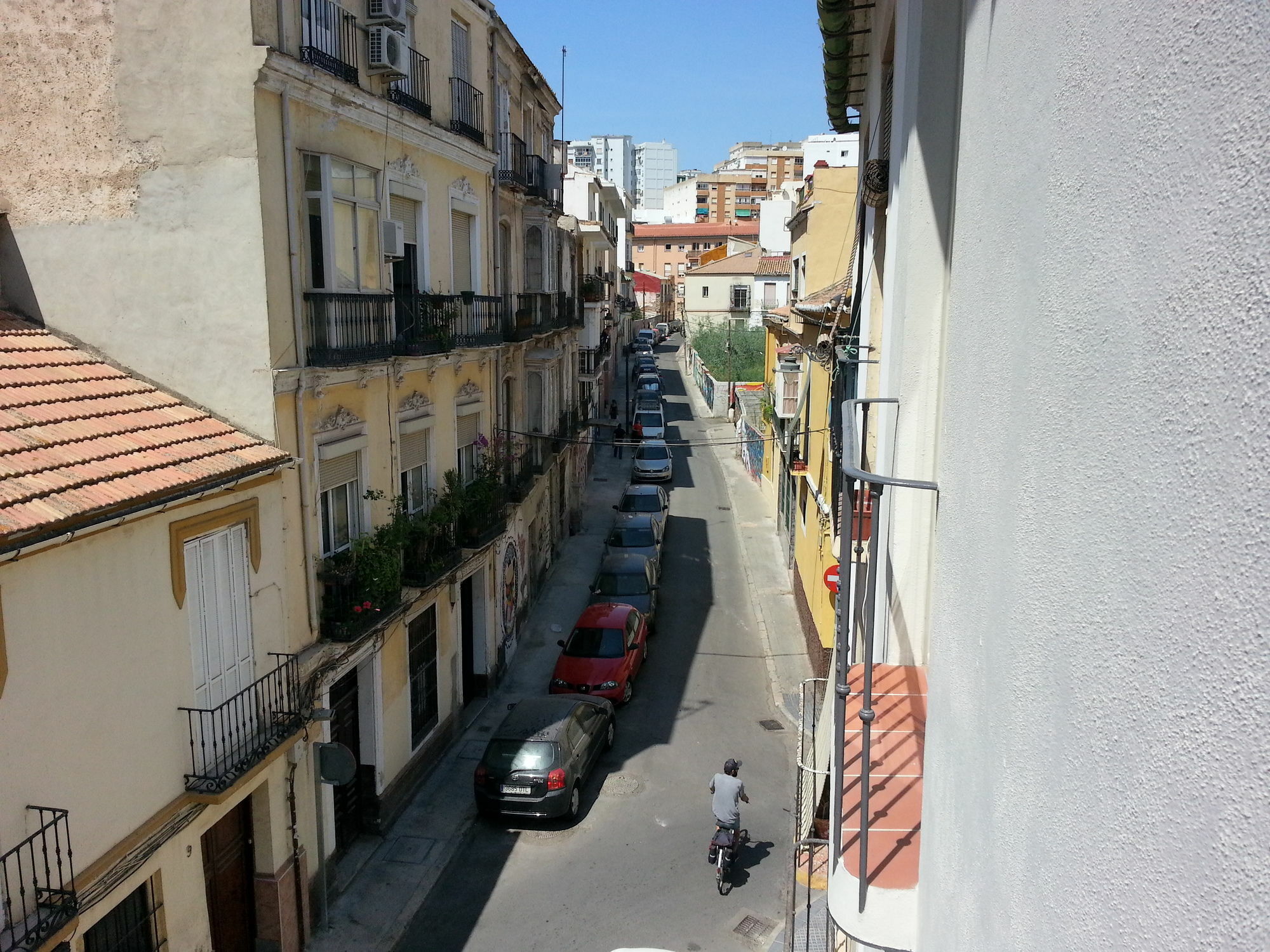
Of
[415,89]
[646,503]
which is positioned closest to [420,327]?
[415,89]

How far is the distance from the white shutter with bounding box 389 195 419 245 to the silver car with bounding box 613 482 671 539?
605 inches

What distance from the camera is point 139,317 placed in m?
10.6

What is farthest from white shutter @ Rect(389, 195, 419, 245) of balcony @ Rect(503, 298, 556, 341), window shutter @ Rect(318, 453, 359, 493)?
balcony @ Rect(503, 298, 556, 341)

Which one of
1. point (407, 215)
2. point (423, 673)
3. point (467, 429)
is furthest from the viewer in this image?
point (467, 429)

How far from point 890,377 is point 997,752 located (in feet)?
13.6

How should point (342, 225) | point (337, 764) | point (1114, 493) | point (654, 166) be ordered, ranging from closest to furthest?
point (1114, 493) → point (337, 764) → point (342, 225) → point (654, 166)

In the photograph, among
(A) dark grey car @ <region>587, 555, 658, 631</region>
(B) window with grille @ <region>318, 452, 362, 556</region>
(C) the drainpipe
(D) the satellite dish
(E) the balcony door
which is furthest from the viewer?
(A) dark grey car @ <region>587, 555, 658, 631</region>

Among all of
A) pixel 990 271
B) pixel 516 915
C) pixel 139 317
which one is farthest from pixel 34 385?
pixel 990 271

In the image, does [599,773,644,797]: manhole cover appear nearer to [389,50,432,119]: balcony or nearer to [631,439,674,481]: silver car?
[389,50,432,119]: balcony

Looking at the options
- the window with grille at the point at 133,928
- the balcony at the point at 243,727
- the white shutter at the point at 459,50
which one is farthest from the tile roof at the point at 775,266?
the window with grille at the point at 133,928

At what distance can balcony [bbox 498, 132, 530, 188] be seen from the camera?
64.0 ft

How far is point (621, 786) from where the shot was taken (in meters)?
15.0

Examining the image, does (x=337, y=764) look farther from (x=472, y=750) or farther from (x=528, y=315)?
(x=528, y=315)

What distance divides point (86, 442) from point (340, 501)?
3978mm
